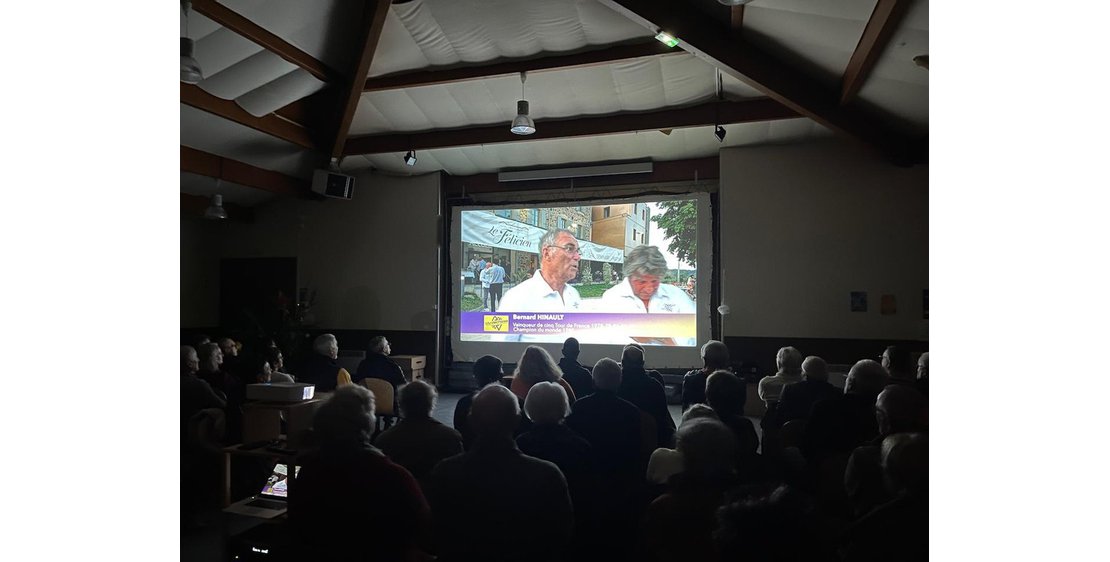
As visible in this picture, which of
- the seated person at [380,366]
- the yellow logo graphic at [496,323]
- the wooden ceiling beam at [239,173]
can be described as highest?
the wooden ceiling beam at [239,173]

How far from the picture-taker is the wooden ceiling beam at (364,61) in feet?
5.22

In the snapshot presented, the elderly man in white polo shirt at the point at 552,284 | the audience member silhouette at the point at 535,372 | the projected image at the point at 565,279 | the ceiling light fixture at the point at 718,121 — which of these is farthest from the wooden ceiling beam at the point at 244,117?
the ceiling light fixture at the point at 718,121

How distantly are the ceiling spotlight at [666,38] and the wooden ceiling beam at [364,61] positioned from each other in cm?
117

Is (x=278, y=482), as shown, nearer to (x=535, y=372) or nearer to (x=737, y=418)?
(x=535, y=372)

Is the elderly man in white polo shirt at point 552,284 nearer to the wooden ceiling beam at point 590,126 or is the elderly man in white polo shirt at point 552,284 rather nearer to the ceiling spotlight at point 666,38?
the wooden ceiling beam at point 590,126

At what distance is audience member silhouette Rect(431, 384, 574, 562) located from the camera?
1098 mm

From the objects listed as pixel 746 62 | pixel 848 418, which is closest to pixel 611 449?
pixel 848 418

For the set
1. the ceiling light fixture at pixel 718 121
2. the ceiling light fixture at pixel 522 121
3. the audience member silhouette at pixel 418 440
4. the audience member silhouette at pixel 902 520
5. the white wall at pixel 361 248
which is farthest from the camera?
the ceiling light fixture at pixel 718 121

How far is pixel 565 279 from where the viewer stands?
62.6 inches

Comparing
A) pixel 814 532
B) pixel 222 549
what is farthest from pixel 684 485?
pixel 222 549

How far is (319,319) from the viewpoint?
1.41 metres

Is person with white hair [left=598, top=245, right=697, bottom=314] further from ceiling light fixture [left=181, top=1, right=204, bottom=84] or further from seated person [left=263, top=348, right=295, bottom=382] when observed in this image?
ceiling light fixture [left=181, top=1, right=204, bottom=84]
